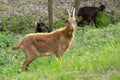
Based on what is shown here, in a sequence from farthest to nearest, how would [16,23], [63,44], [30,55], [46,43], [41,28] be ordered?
1. [16,23]
2. [41,28]
3. [63,44]
4. [46,43]
5. [30,55]

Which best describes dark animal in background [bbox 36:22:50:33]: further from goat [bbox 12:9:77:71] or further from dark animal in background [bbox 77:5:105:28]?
goat [bbox 12:9:77:71]

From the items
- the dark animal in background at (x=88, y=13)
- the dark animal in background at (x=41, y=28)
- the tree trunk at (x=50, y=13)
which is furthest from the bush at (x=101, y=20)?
the dark animal in background at (x=41, y=28)

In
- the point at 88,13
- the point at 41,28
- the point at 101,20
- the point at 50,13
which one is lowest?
the point at 101,20

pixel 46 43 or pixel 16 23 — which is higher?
pixel 46 43

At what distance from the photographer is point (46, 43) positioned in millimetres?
12148

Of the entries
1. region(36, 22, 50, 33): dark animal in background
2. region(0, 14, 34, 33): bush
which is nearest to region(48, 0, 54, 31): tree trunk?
region(36, 22, 50, 33): dark animal in background

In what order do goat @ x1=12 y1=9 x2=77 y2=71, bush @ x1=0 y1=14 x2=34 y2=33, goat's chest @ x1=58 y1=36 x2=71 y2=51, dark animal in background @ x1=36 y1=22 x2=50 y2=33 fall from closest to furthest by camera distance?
goat @ x1=12 y1=9 x2=77 y2=71 → goat's chest @ x1=58 y1=36 x2=71 y2=51 → dark animal in background @ x1=36 y1=22 x2=50 y2=33 → bush @ x1=0 y1=14 x2=34 y2=33

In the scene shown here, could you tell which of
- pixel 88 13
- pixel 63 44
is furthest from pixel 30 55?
pixel 88 13

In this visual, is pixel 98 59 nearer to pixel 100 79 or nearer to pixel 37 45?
pixel 100 79

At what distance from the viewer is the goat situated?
11891 millimetres

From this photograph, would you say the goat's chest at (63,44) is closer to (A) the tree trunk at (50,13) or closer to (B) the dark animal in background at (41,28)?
(A) the tree trunk at (50,13)

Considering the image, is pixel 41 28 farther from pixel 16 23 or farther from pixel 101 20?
pixel 101 20

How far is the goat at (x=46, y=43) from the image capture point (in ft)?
39.0

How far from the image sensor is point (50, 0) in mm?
18734
